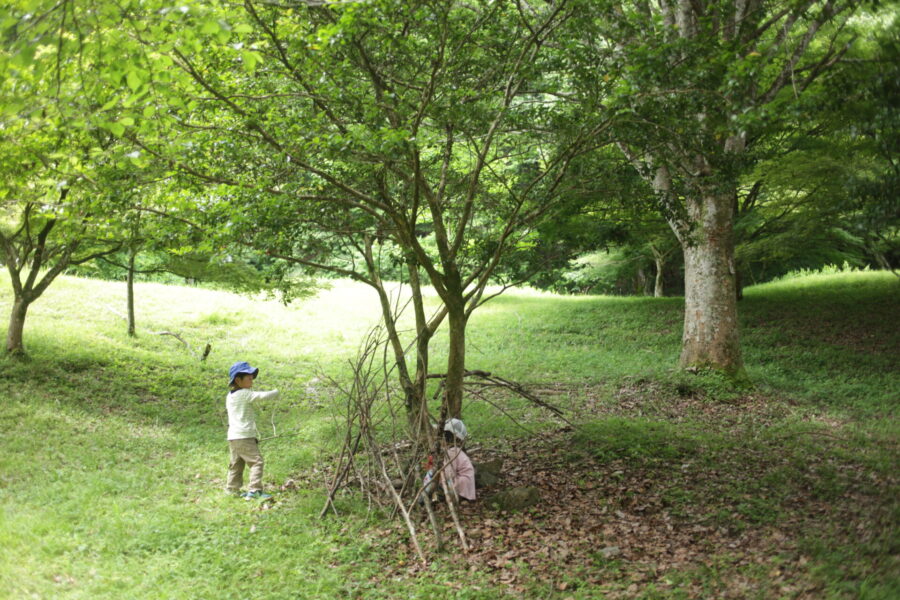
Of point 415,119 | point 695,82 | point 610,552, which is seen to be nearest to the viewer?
point 610,552

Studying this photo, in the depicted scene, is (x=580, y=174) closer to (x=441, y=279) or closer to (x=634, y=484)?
(x=441, y=279)

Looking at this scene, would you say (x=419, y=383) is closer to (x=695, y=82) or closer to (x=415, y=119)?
(x=415, y=119)

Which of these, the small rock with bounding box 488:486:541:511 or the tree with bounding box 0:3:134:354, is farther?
the small rock with bounding box 488:486:541:511

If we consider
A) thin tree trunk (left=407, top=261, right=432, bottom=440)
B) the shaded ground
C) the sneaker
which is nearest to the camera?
the shaded ground

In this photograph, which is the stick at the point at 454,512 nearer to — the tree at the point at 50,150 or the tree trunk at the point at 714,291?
the tree at the point at 50,150

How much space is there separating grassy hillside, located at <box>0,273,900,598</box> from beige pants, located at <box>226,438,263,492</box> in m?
0.20

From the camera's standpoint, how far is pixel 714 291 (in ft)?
A: 36.3

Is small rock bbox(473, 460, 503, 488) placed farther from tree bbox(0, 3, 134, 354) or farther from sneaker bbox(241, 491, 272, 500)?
tree bbox(0, 3, 134, 354)

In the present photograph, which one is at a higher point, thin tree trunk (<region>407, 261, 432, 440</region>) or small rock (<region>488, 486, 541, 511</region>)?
thin tree trunk (<region>407, 261, 432, 440</region>)

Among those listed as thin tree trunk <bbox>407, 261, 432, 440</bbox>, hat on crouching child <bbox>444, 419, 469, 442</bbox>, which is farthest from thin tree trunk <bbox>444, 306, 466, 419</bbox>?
hat on crouching child <bbox>444, 419, 469, 442</bbox>

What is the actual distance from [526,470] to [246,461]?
10.5ft

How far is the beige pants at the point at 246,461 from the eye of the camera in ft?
24.1

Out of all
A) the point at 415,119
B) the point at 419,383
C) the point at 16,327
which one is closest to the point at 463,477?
the point at 419,383

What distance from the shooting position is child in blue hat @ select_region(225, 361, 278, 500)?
288 inches
